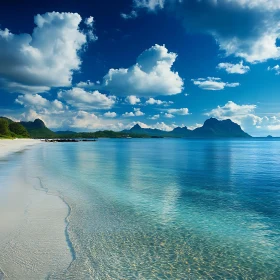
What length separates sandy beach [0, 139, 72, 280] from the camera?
26.1 ft

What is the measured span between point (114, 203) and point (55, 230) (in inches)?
244

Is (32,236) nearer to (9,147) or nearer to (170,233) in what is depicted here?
(170,233)

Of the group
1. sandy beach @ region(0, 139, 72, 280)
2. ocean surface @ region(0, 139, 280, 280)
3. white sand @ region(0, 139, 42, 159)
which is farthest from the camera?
white sand @ region(0, 139, 42, 159)

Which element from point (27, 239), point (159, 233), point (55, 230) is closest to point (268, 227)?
point (159, 233)

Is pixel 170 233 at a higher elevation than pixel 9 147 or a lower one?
lower

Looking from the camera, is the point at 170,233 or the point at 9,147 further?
the point at 9,147

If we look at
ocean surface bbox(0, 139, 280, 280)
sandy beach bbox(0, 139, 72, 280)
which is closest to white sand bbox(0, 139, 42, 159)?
sandy beach bbox(0, 139, 72, 280)

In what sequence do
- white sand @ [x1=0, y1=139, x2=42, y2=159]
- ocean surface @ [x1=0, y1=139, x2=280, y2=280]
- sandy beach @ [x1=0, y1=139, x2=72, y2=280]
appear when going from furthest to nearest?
white sand @ [x1=0, y1=139, x2=42, y2=159]
ocean surface @ [x1=0, y1=139, x2=280, y2=280]
sandy beach @ [x1=0, y1=139, x2=72, y2=280]

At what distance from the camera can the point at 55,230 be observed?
1118 cm

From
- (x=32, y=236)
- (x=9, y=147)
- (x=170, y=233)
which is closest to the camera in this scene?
(x=32, y=236)

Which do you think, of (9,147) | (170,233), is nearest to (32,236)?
(170,233)

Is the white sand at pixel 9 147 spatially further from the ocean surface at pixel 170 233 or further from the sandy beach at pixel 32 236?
the ocean surface at pixel 170 233

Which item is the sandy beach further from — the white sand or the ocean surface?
the white sand

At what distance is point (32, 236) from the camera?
10.4m
